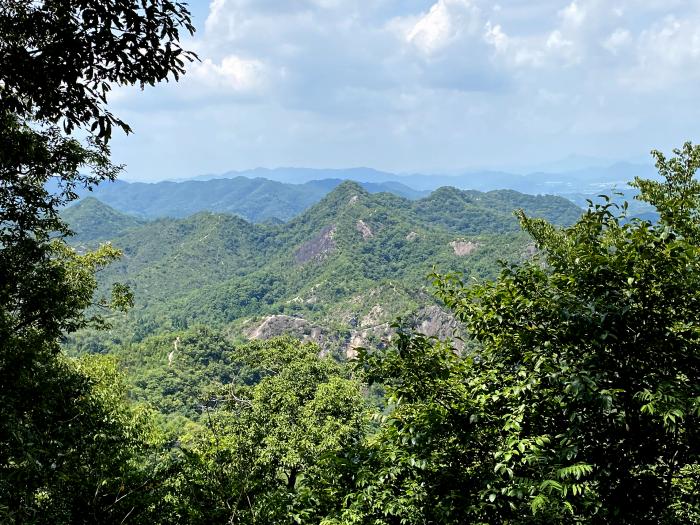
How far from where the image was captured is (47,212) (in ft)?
35.8

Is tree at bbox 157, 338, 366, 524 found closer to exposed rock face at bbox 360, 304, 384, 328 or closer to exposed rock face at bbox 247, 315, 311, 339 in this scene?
exposed rock face at bbox 247, 315, 311, 339

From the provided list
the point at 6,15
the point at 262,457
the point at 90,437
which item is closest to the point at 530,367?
the point at 6,15

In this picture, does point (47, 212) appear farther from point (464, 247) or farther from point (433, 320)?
point (464, 247)

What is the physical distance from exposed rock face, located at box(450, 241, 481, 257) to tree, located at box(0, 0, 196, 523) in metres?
160

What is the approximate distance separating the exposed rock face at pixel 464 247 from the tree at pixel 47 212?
159759mm

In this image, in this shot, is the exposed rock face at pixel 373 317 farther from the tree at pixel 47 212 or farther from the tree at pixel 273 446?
the tree at pixel 47 212

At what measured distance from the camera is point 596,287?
5719mm

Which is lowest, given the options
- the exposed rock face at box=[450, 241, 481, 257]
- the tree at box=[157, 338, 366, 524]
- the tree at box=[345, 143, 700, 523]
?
the exposed rock face at box=[450, 241, 481, 257]

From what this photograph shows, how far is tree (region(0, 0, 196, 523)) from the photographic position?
519 cm

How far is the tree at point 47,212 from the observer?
204 inches

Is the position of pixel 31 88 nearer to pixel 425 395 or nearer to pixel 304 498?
pixel 425 395

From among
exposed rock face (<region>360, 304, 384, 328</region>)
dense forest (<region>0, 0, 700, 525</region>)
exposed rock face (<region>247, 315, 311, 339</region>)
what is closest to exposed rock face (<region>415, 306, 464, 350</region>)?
exposed rock face (<region>360, 304, 384, 328</region>)

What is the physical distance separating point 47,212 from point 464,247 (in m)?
167

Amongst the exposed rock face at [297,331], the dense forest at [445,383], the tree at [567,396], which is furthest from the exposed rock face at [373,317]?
the tree at [567,396]
